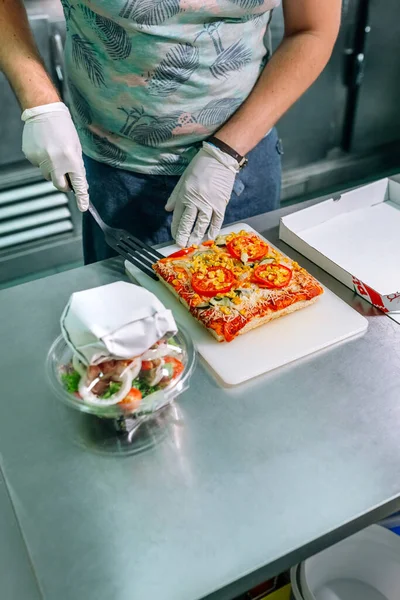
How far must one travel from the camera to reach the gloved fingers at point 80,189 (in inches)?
41.4

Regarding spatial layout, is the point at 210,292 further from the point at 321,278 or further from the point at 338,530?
the point at 338,530

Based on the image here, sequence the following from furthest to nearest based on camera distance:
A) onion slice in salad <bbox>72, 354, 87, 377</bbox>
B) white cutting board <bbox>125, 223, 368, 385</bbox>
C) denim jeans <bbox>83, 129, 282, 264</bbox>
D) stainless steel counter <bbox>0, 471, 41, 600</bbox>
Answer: denim jeans <bbox>83, 129, 282, 264</bbox>, white cutting board <bbox>125, 223, 368, 385</bbox>, onion slice in salad <bbox>72, 354, 87, 377</bbox>, stainless steel counter <bbox>0, 471, 41, 600</bbox>

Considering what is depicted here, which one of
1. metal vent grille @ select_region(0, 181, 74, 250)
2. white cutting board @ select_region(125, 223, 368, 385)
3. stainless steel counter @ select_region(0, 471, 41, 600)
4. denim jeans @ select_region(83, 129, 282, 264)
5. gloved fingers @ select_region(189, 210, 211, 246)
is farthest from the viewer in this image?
metal vent grille @ select_region(0, 181, 74, 250)

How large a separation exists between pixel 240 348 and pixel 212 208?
1.14 ft

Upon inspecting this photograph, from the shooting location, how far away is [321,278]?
102 centimetres

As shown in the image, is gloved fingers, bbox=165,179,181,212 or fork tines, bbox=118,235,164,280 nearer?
fork tines, bbox=118,235,164,280

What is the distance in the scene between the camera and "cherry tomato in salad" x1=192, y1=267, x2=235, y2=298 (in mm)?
909

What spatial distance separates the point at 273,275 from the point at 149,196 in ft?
1.38

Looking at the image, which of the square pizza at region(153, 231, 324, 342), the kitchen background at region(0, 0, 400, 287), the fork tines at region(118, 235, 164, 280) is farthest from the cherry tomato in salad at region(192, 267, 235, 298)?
the kitchen background at region(0, 0, 400, 287)

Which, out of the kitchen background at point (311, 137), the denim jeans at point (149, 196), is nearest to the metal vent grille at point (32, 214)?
the kitchen background at point (311, 137)

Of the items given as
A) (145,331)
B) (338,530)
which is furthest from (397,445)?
(145,331)

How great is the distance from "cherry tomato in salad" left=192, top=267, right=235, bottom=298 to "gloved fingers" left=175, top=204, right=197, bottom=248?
0.59ft

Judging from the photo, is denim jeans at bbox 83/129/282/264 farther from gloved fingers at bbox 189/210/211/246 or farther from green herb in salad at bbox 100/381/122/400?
green herb in salad at bbox 100/381/122/400

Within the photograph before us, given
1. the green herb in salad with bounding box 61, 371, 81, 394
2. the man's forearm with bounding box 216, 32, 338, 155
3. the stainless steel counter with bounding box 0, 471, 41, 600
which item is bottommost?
the stainless steel counter with bounding box 0, 471, 41, 600
